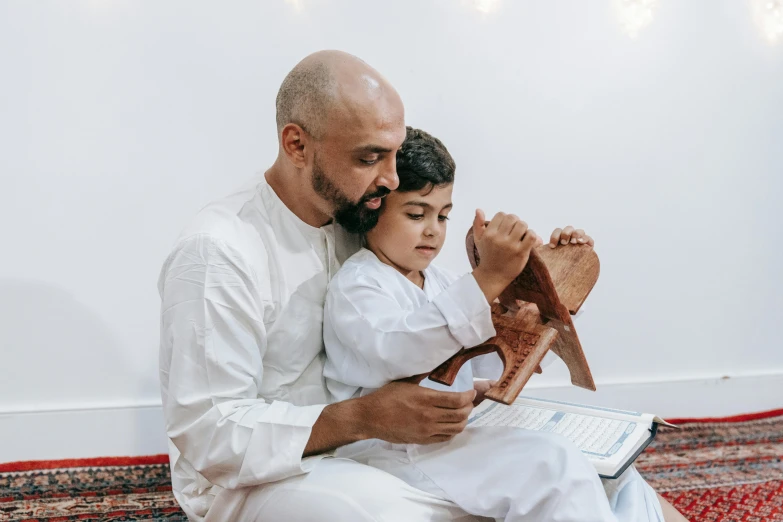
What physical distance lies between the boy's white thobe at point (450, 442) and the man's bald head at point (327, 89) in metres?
0.34

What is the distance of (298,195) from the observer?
169 cm

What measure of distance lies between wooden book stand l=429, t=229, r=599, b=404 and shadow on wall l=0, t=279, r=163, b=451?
160 centimetres

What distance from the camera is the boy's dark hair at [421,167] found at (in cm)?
162

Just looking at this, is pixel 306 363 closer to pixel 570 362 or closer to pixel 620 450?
pixel 570 362

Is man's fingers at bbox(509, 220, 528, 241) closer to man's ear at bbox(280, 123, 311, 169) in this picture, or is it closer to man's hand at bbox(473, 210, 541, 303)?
man's hand at bbox(473, 210, 541, 303)

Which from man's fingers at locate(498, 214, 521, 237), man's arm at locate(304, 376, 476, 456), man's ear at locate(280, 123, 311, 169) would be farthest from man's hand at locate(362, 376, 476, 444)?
man's ear at locate(280, 123, 311, 169)

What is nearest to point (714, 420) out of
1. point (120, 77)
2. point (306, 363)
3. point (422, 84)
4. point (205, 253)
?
point (422, 84)

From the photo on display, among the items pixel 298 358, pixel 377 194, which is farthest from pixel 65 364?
pixel 377 194

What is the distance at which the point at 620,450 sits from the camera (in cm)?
147

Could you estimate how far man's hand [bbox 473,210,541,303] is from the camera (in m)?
1.25

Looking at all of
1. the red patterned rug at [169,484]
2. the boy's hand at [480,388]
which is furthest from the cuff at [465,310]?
the red patterned rug at [169,484]

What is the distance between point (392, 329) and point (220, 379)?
372 mm

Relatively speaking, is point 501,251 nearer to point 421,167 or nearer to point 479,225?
point 479,225

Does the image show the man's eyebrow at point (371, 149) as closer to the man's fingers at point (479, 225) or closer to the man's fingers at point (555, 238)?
the man's fingers at point (479, 225)
